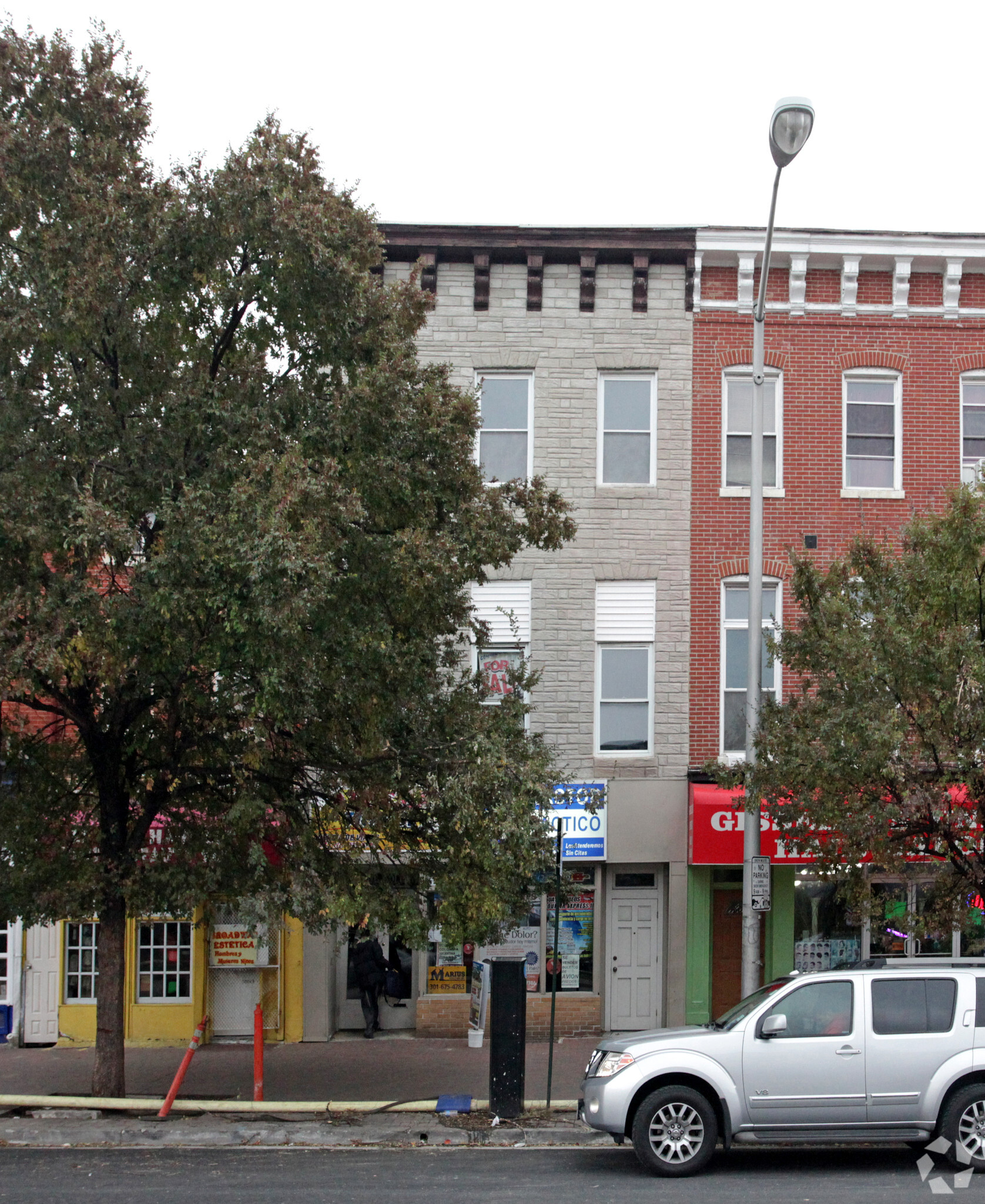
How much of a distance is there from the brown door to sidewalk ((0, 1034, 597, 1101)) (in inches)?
75.8

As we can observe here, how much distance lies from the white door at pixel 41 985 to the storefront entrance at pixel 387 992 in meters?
3.82

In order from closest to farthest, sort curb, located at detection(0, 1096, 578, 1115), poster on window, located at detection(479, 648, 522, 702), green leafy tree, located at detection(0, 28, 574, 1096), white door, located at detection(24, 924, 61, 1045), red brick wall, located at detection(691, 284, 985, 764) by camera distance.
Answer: green leafy tree, located at detection(0, 28, 574, 1096)
curb, located at detection(0, 1096, 578, 1115)
poster on window, located at detection(479, 648, 522, 702)
white door, located at detection(24, 924, 61, 1045)
red brick wall, located at detection(691, 284, 985, 764)

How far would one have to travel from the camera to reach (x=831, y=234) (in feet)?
56.6

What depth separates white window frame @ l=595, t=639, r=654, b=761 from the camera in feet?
55.6

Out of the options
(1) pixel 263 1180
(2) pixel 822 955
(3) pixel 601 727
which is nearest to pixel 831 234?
(3) pixel 601 727

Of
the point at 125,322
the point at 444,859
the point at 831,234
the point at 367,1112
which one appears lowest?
the point at 367,1112

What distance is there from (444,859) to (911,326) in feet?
35.1

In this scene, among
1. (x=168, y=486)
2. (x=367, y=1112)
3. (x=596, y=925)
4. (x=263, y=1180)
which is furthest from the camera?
(x=596, y=925)

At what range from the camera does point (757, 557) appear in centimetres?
1352

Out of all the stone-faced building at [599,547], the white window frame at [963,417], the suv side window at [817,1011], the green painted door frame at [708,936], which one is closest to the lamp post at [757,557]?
the suv side window at [817,1011]

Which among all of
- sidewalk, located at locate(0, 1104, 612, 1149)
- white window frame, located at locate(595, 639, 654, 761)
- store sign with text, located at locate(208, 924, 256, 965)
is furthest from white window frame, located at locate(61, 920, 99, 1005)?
white window frame, located at locate(595, 639, 654, 761)

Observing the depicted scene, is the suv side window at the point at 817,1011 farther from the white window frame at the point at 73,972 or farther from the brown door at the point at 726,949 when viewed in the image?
the white window frame at the point at 73,972

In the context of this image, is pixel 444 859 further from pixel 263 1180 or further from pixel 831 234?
pixel 831 234

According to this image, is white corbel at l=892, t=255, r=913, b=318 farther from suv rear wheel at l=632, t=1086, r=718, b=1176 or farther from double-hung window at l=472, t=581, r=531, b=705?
suv rear wheel at l=632, t=1086, r=718, b=1176
